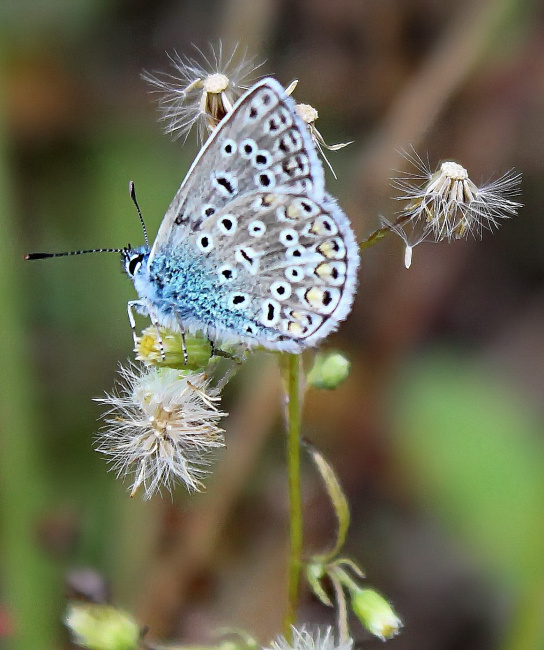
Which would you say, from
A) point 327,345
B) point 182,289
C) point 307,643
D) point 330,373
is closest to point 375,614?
point 307,643

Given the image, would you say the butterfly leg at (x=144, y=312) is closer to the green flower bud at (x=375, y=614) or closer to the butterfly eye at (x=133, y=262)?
the butterfly eye at (x=133, y=262)

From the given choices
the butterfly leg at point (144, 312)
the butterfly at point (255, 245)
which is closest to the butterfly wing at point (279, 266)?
the butterfly at point (255, 245)

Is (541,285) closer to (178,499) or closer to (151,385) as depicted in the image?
(178,499)

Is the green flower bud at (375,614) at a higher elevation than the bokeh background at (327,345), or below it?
below

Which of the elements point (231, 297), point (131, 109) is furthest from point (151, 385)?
point (131, 109)

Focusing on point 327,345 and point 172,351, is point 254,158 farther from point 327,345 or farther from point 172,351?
point 327,345

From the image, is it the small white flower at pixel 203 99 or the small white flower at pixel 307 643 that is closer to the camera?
the small white flower at pixel 307 643

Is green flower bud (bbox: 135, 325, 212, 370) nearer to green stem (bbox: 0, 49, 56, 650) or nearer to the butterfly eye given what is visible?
the butterfly eye
